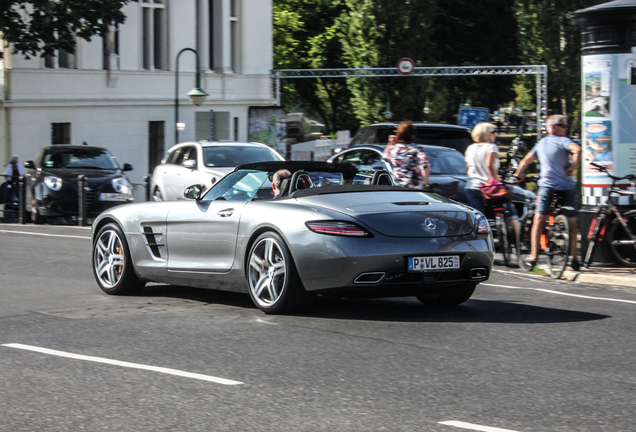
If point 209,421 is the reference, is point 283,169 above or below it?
above

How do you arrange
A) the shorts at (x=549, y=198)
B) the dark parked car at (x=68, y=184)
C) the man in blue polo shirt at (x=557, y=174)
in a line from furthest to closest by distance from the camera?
1. the dark parked car at (x=68, y=184)
2. the shorts at (x=549, y=198)
3. the man in blue polo shirt at (x=557, y=174)

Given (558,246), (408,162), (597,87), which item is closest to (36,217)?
(408,162)

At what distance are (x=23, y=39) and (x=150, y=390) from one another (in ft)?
81.4

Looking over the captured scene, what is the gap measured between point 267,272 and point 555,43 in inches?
1476

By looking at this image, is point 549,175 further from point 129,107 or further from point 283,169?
point 129,107

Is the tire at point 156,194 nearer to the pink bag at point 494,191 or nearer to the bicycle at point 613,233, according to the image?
the pink bag at point 494,191

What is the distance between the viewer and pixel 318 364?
6590 mm

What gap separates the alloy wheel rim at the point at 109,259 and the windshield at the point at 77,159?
12.4m

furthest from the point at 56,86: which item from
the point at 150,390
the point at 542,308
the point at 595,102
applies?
the point at 150,390

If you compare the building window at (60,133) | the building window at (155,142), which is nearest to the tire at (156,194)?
the building window at (60,133)

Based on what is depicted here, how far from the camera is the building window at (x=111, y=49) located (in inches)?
1436

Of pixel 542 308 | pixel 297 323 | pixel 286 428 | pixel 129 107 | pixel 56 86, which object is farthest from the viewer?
pixel 129 107

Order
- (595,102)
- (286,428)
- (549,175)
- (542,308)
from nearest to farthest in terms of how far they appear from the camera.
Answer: (286,428) < (542,308) < (549,175) < (595,102)

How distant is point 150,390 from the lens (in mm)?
5867
